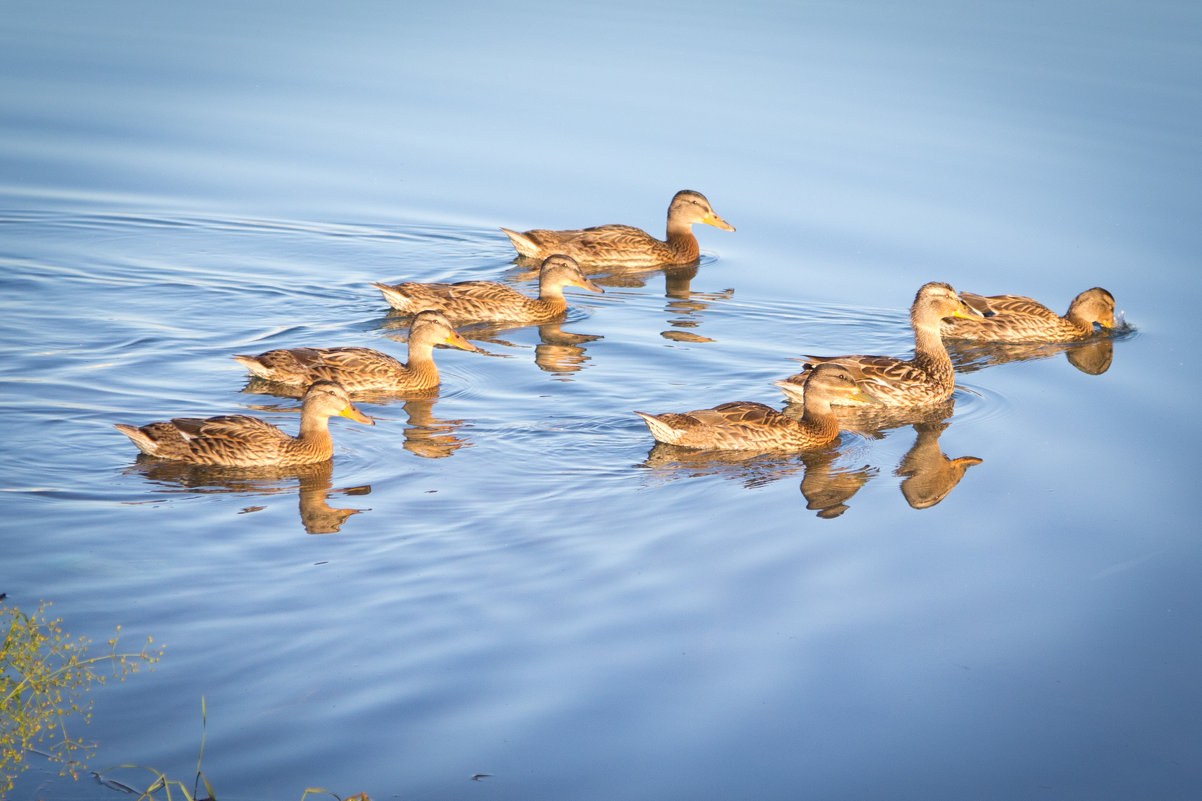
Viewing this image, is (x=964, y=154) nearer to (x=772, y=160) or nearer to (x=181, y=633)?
(x=772, y=160)

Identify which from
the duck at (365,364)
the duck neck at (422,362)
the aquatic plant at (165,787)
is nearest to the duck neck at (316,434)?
the duck at (365,364)

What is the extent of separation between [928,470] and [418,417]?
3.95 meters

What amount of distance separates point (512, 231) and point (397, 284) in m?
1.96

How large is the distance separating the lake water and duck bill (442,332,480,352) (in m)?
0.17

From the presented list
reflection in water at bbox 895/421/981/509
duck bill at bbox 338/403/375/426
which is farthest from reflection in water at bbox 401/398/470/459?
reflection in water at bbox 895/421/981/509

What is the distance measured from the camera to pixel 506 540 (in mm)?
8109

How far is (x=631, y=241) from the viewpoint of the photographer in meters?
15.2

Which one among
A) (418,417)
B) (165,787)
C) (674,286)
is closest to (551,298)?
(674,286)

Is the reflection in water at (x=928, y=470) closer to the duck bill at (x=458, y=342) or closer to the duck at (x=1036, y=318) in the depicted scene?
the duck at (x=1036, y=318)

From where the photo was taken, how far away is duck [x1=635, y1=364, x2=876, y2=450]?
9922mm

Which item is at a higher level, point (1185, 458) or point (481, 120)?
point (481, 120)

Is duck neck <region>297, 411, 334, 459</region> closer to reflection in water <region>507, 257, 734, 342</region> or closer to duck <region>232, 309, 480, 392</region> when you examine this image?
duck <region>232, 309, 480, 392</region>

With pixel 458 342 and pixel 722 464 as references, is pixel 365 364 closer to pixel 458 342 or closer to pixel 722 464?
pixel 458 342

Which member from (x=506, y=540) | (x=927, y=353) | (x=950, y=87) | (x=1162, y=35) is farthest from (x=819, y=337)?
(x=1162, y=35)
